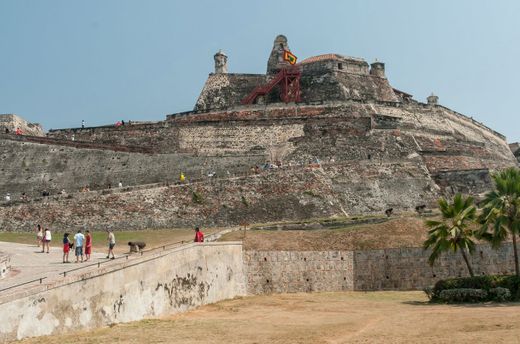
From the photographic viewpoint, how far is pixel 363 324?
62.0 ft

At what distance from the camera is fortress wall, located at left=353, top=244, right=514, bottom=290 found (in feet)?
89.6

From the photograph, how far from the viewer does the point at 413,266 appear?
27656mm

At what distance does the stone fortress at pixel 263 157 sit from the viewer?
36.4m

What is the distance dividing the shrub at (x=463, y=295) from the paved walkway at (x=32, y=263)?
11189 mm

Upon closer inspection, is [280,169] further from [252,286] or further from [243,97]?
[243,97]

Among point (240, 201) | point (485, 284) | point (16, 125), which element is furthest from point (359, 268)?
point (16, 125)

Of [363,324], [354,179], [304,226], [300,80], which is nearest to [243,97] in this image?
[300,80]

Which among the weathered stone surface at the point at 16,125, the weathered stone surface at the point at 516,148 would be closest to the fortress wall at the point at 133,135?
the weathered stone surface at the point at 16,125

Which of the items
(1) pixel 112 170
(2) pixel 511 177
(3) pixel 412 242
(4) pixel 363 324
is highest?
(1) pixel 112 170

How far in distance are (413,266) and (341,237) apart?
309 cm

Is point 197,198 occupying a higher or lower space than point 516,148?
lower

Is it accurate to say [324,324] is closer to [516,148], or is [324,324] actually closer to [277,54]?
[277,54]

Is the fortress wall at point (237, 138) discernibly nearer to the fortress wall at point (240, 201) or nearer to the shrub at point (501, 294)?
the fortress wall at point (240, 201)

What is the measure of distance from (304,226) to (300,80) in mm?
29898
